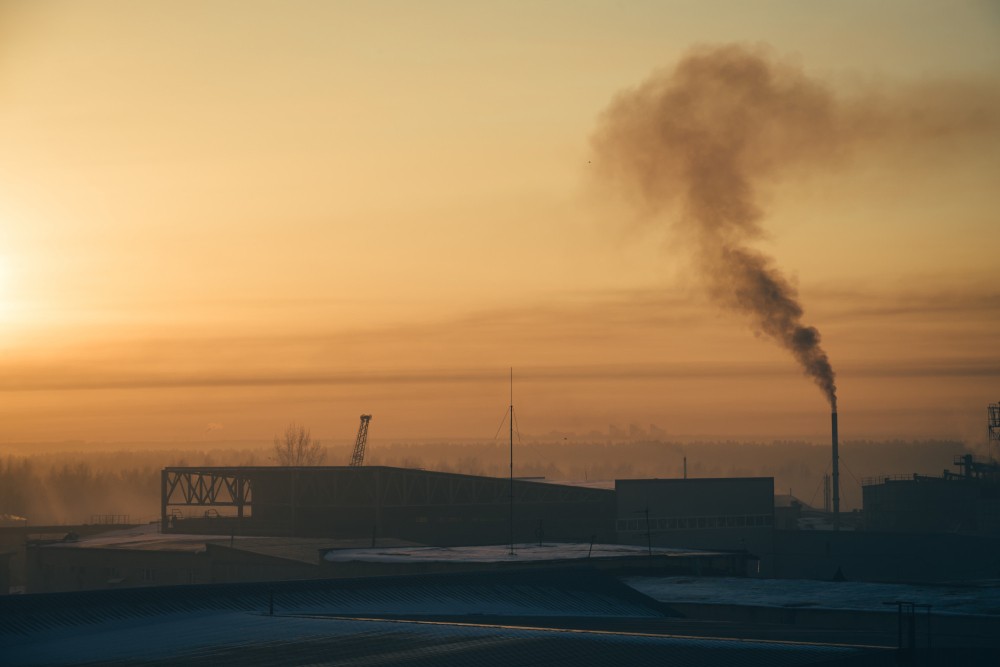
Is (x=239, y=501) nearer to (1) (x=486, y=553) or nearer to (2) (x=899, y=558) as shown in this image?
(1) (x=486, y=553)

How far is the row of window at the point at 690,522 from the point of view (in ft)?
276

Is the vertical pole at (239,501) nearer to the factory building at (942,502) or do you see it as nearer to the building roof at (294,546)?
the building roof at (294,546)

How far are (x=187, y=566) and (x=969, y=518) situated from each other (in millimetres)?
81311

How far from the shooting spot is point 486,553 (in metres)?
54.6

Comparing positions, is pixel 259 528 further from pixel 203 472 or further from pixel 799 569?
pixel 799 569

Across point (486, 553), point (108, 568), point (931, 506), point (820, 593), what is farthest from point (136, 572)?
point (931, 506)

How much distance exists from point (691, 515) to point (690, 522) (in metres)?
0.65

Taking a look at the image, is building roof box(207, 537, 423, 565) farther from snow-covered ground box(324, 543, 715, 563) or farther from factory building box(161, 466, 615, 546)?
factory building box(161, 466, 615, 546)

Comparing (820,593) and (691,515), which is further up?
(820,593)

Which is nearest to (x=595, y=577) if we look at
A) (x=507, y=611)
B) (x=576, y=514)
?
(x=507, y=611)

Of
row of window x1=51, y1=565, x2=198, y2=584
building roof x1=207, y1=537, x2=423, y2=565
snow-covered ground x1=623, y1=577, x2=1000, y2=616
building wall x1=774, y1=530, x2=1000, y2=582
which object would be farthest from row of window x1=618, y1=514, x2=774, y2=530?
row of window x1=51, y1=565, x2=198, y2=584

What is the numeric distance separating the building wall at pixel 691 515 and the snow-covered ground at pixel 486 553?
2522cm

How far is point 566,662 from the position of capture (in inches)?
837

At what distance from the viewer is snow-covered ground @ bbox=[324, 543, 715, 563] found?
5144cm
